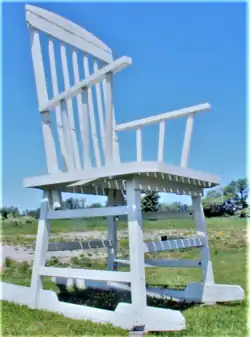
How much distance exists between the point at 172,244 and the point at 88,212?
0.50 m

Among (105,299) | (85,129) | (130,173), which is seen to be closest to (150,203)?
(105,299)

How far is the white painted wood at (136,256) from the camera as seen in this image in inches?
66.9

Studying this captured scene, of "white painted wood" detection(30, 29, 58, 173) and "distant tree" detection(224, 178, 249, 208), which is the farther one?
"distant tree" detection(224, 178, 249, 208)

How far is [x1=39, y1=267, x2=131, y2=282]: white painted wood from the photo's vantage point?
5.82ft

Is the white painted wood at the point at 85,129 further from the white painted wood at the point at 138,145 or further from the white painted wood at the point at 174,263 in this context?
the white painted wood at the point at 174,263

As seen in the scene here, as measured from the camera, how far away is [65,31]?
2.30 meters

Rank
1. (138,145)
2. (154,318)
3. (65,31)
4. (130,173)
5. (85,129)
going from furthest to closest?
(65,31)
(138,145)
(85,129)
(130,173)
(154,318)

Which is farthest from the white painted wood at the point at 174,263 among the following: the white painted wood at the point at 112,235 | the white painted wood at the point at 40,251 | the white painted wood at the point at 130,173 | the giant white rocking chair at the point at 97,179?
the white painted wood at the point at 40,251

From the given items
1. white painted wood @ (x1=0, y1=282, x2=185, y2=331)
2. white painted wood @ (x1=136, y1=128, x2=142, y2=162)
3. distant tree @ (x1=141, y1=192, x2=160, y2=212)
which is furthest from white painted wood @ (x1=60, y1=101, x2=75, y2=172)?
distant tree @ (x1=141, y1=192, x2=160, y2=212)

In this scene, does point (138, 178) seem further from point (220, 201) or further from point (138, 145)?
point (220, 201)

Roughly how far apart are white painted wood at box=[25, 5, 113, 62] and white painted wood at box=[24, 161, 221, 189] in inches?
33.7

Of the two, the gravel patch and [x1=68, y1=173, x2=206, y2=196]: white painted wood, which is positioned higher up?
[x1=68, y1=173, x2=206, y2=196]: white painted wood

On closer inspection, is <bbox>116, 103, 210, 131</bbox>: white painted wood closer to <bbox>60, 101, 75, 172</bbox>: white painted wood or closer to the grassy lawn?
<bbox>60, 101, 75, 172</bbox>: white painted wood

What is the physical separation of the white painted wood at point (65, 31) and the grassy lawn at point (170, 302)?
1318mm
